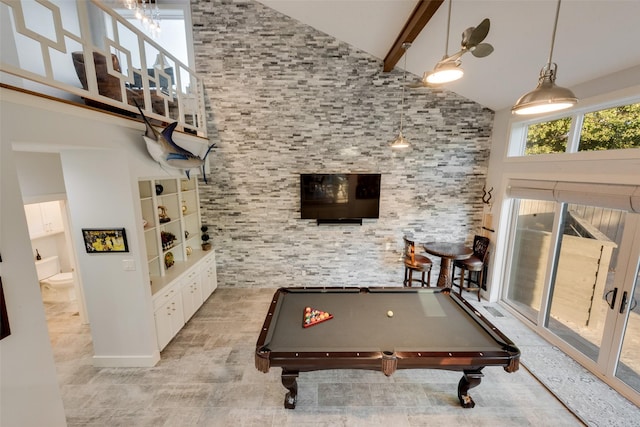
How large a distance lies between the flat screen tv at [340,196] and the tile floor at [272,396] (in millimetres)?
2328

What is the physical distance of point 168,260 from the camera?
3637 mm

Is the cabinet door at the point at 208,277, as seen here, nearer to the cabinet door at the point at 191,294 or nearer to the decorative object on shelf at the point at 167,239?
the cabinet door at the point at 191,294

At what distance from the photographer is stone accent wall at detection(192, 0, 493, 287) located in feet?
13.0

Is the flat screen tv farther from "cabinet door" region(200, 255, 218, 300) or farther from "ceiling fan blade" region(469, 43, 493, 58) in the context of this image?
"ceiling fan blade" region(469, 43, 493, 58)

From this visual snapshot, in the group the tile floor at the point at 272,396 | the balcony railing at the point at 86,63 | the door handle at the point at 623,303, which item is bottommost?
the tile floor at the point at 272,396

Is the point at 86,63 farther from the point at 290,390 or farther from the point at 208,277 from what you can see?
the point at 290,390

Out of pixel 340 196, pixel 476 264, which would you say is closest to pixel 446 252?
pixel 476 264

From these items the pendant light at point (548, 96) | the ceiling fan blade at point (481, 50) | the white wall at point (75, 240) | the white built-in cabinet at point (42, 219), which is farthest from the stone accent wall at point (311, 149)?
the pendant light at point (548, 96)

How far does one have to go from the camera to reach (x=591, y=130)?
2.86 m

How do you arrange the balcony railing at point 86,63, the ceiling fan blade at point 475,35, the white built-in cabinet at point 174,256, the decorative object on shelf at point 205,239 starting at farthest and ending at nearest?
the decorative object on shelf at point 205,239 → the white built-in cabinet at point 174,256 → the balcony railing at point 86,63 → the ceiling fan blade at point 475,35

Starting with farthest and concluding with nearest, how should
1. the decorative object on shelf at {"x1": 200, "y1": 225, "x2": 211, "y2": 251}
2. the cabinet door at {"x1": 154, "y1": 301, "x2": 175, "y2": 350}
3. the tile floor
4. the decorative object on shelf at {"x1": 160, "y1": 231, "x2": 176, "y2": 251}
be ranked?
the decorative object on shelf at {"x1": 200, "y1": 225, "x2": 211, "y2": 251} < the decorative object on shelf at {"x1": 160, "y1": 231, "x2": 176, "y2": 251} < the cabinet door at {"x1": 154, "y1": 301, "x2": 175, "y2": 350} < the tile floor

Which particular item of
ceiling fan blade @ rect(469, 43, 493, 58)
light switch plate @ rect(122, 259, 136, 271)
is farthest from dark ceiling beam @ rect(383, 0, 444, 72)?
light switch plate @ rect(122, 259, 136, 271)

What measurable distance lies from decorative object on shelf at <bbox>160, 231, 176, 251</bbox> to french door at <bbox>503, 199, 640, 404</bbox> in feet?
17.4

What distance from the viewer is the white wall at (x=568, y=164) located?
2409 millimetres
